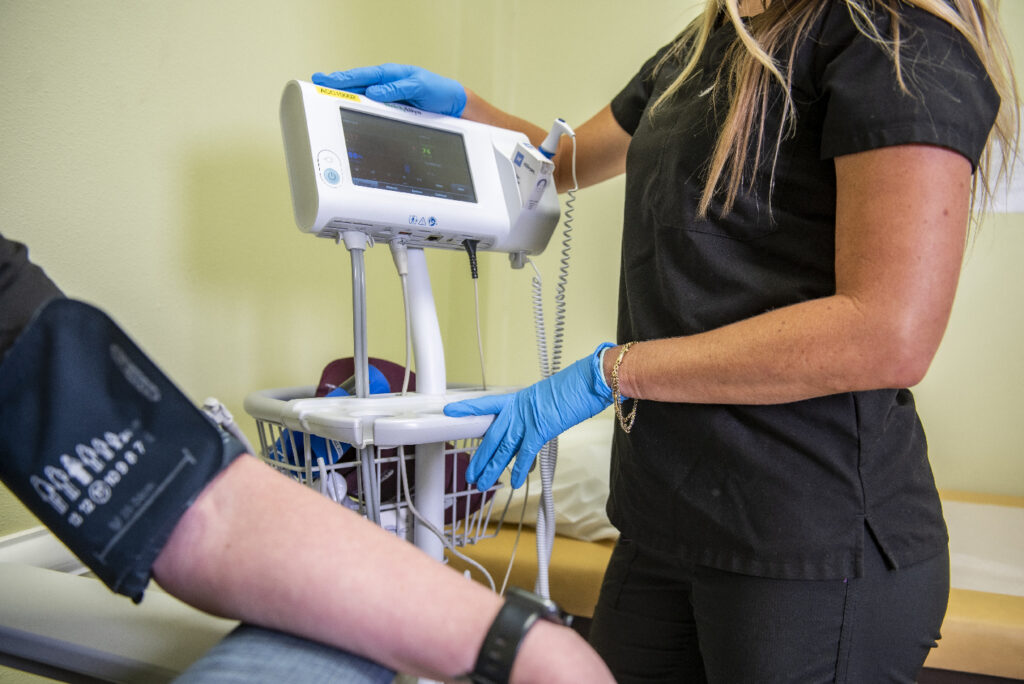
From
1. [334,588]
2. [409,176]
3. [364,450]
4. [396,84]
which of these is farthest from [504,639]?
[396,84]

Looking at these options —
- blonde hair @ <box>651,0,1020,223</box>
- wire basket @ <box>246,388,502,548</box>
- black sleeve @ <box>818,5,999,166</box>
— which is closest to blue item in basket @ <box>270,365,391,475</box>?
wire basket @ <box>246,388,502,548</box>

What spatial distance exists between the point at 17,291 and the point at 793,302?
0.74 metres

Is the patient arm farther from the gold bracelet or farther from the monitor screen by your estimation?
the monitor screen

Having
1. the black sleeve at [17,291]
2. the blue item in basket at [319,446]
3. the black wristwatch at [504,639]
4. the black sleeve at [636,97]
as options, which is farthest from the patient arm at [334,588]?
the black sleeve at [636,97]

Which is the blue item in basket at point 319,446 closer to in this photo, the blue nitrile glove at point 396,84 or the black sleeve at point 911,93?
the blue nitrile glove at point 396,84

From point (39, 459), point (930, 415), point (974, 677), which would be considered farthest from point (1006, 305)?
point (39, 459)

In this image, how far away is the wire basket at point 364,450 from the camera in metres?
0.73

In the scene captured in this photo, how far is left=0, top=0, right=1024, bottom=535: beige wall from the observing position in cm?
99

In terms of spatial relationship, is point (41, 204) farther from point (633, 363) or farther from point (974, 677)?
point (974, 677)

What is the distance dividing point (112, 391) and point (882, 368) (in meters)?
0.67

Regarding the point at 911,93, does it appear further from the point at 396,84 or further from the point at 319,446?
the point at 319,446

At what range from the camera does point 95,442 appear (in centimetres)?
41

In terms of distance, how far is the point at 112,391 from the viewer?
42cm

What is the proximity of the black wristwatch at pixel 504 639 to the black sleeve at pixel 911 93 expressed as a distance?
21.7 inches
